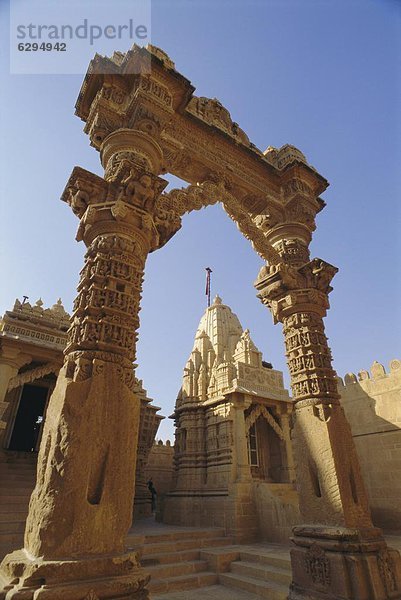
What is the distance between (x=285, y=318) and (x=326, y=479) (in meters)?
2.60

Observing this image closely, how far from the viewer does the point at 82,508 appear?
271 centimetres

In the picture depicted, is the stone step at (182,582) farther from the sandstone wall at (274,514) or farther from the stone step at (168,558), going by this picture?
the sandstone wall at (274,514)

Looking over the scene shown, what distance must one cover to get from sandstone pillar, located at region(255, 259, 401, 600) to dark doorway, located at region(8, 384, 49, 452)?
42.2ft

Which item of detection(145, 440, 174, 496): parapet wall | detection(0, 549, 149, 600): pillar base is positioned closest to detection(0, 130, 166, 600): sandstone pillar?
detection(0, 549, 149, 600): pillar base

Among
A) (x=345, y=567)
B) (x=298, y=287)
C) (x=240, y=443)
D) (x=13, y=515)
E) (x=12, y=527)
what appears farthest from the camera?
(x=240, y=443)

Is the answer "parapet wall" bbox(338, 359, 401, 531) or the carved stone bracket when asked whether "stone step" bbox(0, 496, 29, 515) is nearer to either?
the carved stone bracket

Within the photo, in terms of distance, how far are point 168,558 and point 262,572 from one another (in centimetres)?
210

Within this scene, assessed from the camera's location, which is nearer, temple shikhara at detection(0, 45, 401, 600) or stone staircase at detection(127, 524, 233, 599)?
temple shikhara at detection(0, 45, 401, 600)

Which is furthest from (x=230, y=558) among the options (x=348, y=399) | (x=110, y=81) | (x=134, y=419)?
(x=110, y=81)

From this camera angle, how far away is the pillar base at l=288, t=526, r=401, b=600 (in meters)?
3.72

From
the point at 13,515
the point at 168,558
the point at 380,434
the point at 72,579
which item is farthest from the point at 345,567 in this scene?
the point at 380,434

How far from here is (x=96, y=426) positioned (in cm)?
302

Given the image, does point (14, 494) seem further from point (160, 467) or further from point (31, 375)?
point (160, 467)

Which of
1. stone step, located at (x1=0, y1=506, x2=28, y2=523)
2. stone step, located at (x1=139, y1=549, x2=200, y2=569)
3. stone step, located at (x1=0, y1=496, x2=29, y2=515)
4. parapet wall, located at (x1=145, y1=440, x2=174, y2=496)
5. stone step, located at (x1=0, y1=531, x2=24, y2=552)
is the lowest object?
stone step, located at (x1=139, y1=549, x2=200, y2=569)
